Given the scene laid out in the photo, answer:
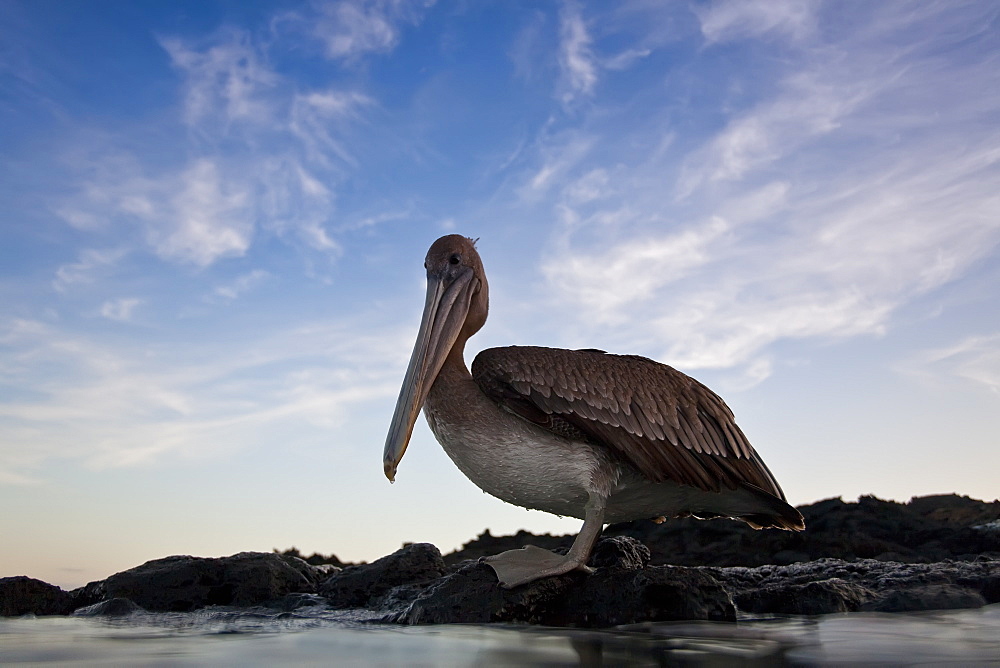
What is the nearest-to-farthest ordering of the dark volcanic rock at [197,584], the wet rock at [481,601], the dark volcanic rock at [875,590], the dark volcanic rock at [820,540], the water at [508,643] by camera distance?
1. the water at [508,643]
2. the wet rock at [481,601]
3. the dark volcanic rock at [875,590]
4. the dark volcanic rock at [197,584]
5. the dark volcanic rock at [820,540]

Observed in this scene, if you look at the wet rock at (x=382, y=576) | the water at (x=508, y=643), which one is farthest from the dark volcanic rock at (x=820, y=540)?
the water at (x=508, y=643)

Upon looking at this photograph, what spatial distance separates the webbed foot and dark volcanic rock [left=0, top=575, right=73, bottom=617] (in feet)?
14.3

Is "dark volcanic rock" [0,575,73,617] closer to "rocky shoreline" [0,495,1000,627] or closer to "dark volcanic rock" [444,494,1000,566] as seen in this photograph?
"rocky shoreline" [0,495,1000,627]

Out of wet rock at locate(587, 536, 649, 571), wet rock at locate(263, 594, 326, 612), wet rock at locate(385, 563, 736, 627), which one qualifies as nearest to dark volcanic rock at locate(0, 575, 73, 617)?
wet rock at locate(263, 594, 326, 612)

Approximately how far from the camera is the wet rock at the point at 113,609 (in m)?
6.32

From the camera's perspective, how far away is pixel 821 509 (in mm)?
13398

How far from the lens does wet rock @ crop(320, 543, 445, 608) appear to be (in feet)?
22.9

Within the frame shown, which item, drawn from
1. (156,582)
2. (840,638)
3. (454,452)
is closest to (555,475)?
(454,452)

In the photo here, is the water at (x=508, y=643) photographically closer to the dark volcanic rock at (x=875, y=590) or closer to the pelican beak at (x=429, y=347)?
the dark volcanic rock at (x=875, y=590)

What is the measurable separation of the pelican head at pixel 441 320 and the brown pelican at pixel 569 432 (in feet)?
0.04

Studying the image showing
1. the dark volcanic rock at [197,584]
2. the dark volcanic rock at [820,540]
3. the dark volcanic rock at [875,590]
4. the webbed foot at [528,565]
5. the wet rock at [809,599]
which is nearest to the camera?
the webbed foot at [528,565]

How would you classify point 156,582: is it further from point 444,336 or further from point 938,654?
point 938,654

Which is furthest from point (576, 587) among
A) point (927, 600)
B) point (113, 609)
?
point (113, 609)

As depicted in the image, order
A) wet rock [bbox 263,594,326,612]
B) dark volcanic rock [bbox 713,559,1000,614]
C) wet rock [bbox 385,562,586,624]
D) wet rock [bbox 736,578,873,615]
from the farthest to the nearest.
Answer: wet rock [bbox 263,594,326,612] → dark volcanic rock [bbox 713,559,1000,614] → wet rock [bbox 736,578,873,615] → wet rock [bbox 385,562,586,624]
